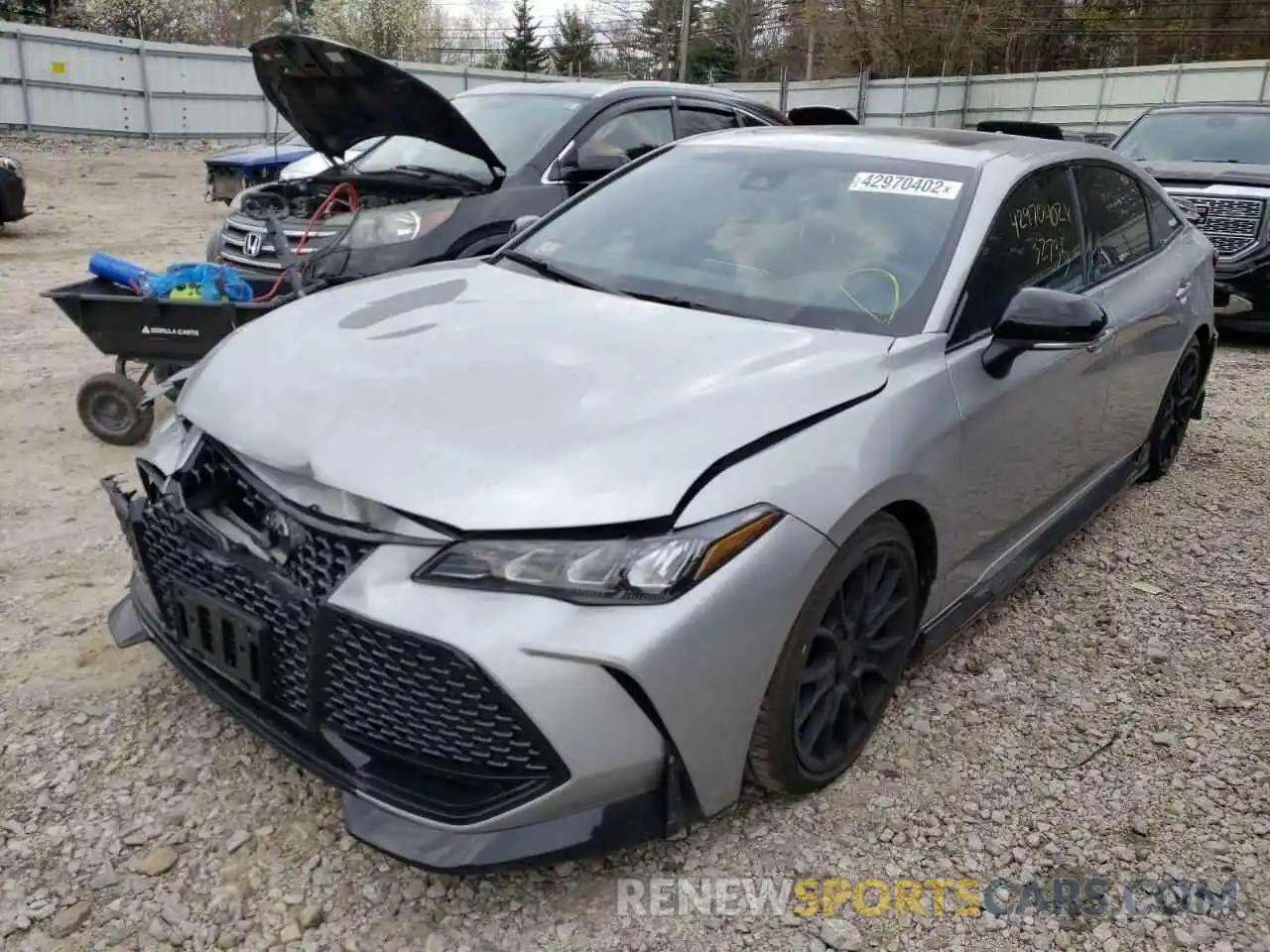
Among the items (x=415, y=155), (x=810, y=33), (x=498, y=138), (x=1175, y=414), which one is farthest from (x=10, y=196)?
(x=810, y=33)

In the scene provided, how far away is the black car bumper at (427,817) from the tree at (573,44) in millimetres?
54537

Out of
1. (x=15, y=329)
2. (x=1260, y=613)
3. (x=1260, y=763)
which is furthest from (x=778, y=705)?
(x=15, y=329)

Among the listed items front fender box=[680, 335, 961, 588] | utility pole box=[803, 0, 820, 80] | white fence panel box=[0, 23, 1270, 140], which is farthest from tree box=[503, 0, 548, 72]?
front fender box=[680, 335, 961, 588]

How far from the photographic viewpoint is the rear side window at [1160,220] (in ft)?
14.6

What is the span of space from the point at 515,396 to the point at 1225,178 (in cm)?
776

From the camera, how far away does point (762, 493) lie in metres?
2.21

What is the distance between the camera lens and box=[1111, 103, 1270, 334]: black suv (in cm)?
774

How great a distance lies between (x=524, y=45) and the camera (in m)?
51.0

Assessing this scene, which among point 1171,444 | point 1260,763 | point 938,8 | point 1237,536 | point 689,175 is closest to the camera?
point 1260,763

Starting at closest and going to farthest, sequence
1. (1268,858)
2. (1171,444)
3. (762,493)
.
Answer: (762,493) < (1268,858) < (1171,444)

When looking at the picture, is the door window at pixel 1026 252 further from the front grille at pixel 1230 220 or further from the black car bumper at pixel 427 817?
the front grille at pixel 1230 220

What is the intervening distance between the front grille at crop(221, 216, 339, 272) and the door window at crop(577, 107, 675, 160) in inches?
64.2

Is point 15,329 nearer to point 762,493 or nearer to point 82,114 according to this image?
point 762,493

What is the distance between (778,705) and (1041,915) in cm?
77
